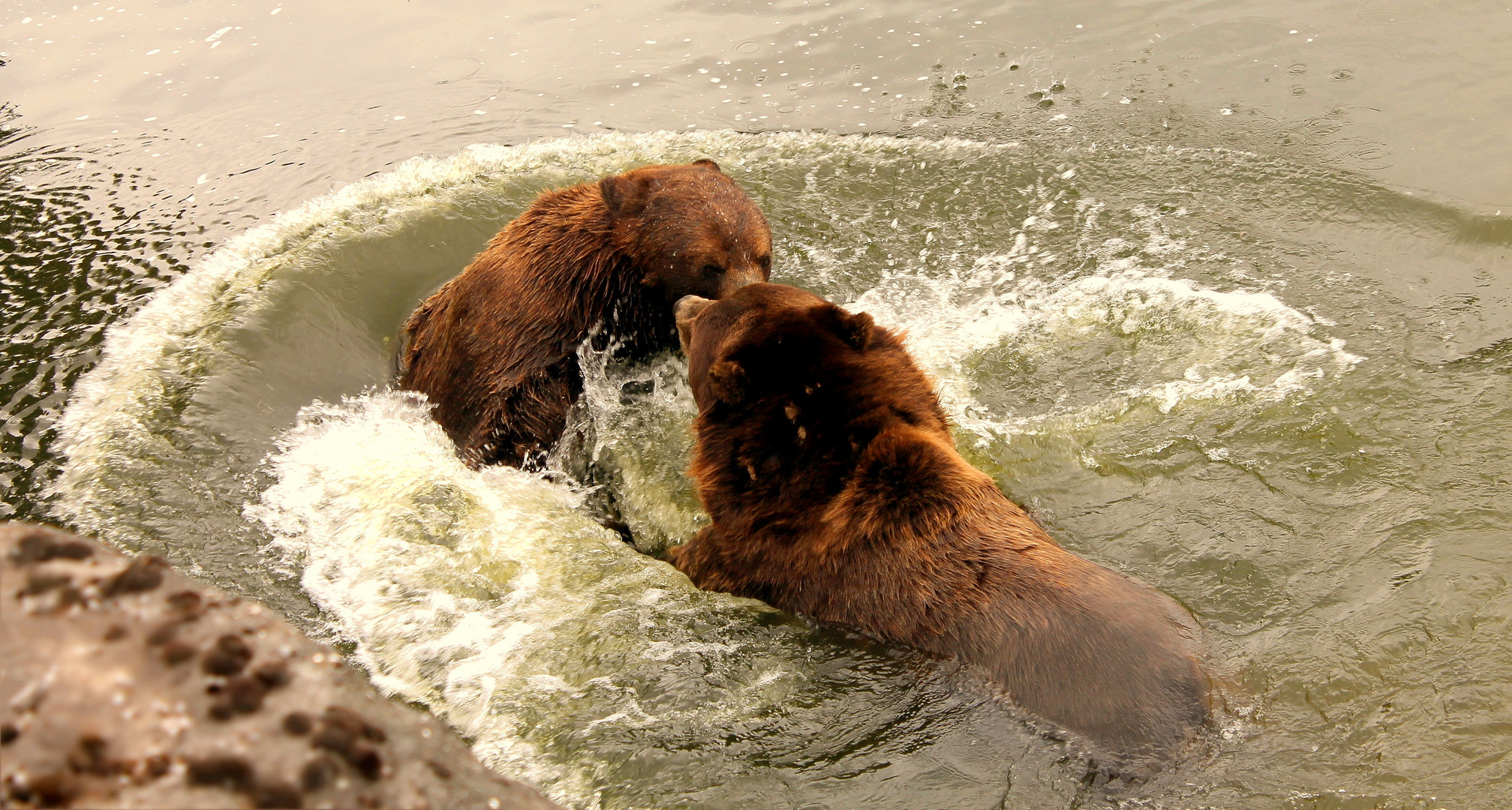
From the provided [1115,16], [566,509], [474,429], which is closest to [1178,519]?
[566,509]

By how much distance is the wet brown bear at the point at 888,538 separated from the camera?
10.1 feet

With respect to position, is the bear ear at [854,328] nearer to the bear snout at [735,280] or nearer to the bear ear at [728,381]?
the bear ear at [728,381]

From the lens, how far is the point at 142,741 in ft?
3.95

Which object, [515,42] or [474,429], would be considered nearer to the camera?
[474,429]

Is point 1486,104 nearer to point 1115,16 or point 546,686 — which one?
point 1115,16

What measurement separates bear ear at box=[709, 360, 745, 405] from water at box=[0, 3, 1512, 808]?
0.80m

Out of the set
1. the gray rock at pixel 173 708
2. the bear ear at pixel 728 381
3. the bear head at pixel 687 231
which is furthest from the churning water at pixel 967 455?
the gray rock at pixel 173 708

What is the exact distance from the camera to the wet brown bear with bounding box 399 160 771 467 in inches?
211

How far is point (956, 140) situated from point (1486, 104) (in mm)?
3510

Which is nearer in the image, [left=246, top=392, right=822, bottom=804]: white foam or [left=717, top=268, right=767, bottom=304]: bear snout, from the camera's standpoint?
[left=246, top=392, right=822, bottom=804]: white foam

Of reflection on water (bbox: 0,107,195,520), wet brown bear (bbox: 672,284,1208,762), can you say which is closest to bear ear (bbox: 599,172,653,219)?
wet brown bear (bbox: 672,284,1208,762)

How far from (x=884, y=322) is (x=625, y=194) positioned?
179 cm

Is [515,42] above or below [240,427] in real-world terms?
above

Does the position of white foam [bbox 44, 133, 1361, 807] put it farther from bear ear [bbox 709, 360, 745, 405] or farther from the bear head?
bear ear [bbox 709, 360, 745, 405]
